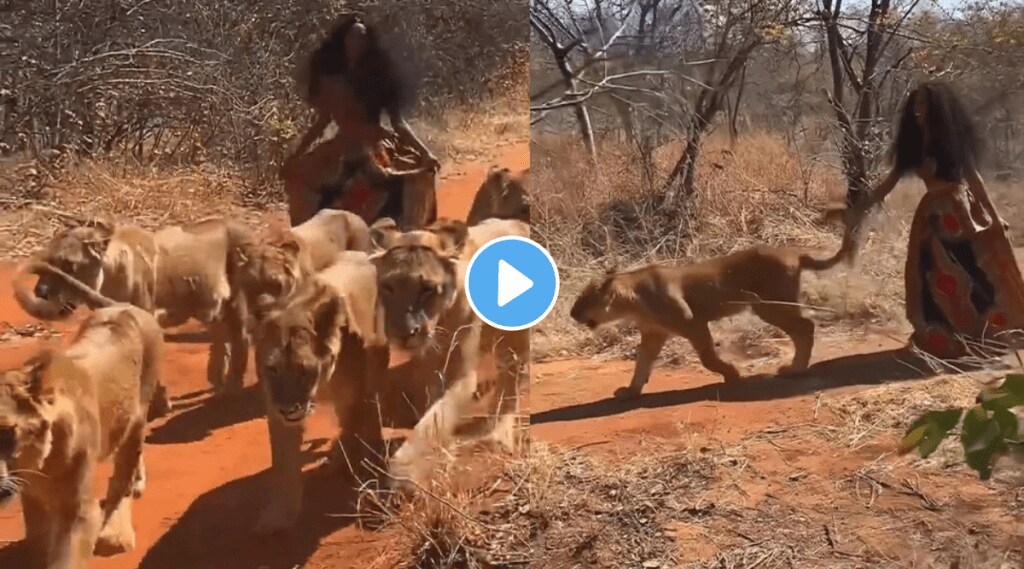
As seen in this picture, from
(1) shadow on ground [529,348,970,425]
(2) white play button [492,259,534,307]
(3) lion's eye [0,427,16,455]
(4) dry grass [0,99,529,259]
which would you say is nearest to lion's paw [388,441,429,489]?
(1) shadow on ground [529,348,970,425]

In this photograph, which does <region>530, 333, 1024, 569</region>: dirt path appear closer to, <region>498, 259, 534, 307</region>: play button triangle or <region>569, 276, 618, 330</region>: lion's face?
<region>569, 276, 618, 330</region>: lion's face

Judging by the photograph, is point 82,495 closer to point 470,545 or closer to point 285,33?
point 470,545

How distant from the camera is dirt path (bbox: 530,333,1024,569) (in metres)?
4.11

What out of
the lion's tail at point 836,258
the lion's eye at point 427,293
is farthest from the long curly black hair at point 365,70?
the lion's tail at point 836,258

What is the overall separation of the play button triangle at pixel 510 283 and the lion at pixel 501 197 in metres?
0.19

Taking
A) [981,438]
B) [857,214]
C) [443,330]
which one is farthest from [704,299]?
[981,438]

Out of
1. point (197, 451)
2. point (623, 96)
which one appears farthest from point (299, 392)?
point (623, 96)

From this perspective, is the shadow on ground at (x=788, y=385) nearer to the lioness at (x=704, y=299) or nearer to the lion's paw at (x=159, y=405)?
the lioness at (x=704, y=299)

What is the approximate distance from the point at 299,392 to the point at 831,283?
2.37 m

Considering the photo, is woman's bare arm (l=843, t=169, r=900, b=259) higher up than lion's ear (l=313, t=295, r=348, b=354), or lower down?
higher up

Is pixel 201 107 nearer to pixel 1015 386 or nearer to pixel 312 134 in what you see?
pixel 312 134

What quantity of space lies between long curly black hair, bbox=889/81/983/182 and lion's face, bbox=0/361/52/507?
140 inches

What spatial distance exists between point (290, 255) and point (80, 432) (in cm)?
92

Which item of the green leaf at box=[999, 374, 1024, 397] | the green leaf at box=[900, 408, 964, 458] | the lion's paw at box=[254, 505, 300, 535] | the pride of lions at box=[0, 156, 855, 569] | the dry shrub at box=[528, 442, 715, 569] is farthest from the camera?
the dry shrub at box=[528, 442, 715, 569]
